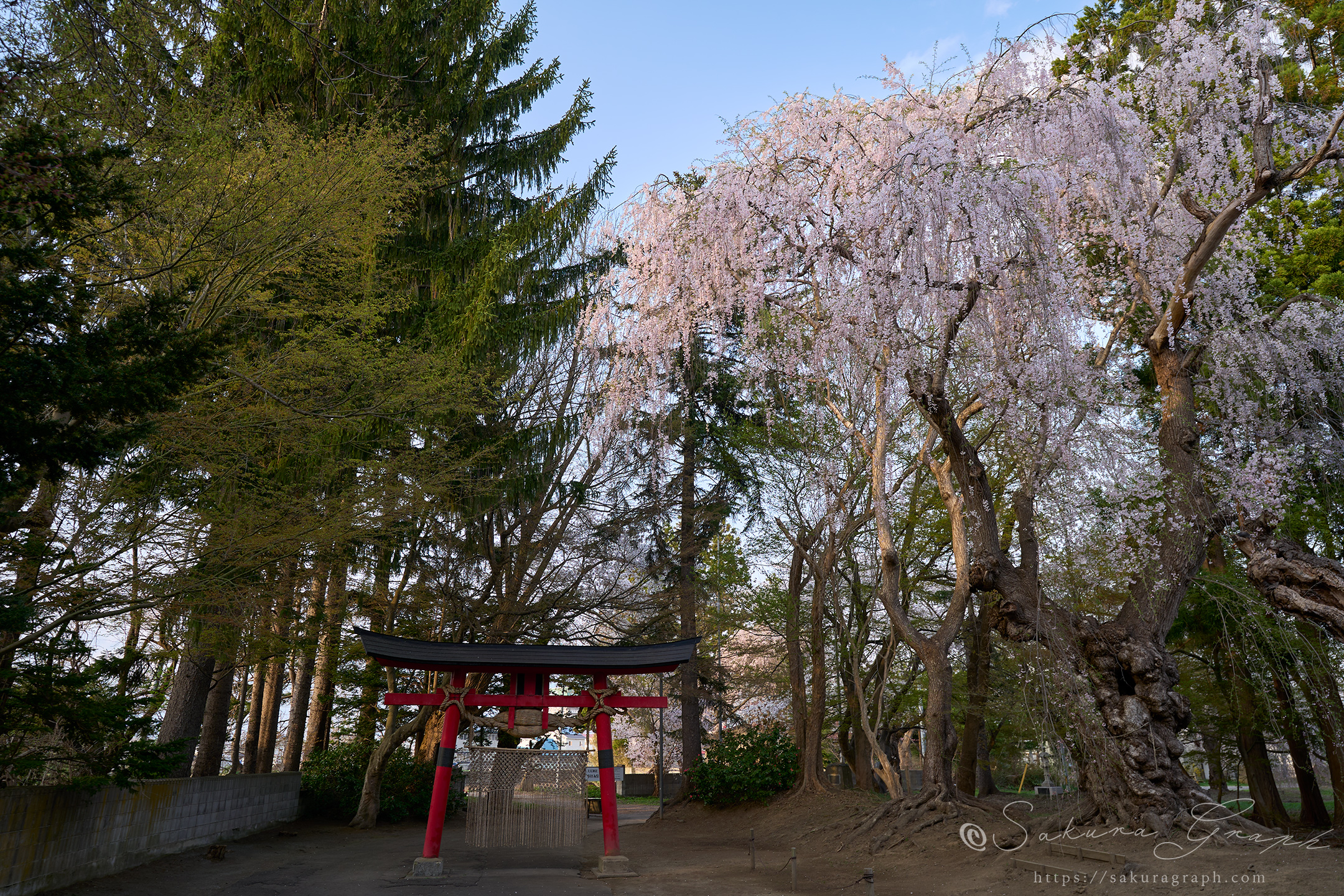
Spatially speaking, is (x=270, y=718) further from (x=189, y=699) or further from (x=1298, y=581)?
(x=1298, y=581)

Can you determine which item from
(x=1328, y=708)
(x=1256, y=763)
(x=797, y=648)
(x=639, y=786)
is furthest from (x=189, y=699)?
(x=639, y=786)

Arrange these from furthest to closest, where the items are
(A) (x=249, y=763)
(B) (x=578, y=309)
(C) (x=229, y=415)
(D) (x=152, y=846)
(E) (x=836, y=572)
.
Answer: (E) (x=836, y=572)
(A) (x=249, y=763)
(B) (x=578, y=309)
(D) (x=152, y=846)
(C) (x=229, y=415)

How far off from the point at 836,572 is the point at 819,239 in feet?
34.7

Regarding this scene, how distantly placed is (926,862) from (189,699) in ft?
31.5

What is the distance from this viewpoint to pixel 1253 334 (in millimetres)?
8578

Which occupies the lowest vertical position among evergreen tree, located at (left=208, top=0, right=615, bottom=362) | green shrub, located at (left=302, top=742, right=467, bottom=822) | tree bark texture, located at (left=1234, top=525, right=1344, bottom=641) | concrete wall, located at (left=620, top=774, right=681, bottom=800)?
concrete wall, located at (left=620, top=774, right=681, bottom=800)

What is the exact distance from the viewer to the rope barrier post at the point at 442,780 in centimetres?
927

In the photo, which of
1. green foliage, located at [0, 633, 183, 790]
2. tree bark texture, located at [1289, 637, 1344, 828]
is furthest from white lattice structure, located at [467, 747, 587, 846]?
tree bark texture, located at [1289, 637, 1344, 828]

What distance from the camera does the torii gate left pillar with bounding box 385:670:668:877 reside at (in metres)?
9.95

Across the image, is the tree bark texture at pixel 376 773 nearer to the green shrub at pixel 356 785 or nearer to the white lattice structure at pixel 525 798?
the green shrub at pixel 356 785

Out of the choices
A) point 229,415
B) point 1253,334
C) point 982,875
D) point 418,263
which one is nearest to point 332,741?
point 418,263

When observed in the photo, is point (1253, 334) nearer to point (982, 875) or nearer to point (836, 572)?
point (982, 875)

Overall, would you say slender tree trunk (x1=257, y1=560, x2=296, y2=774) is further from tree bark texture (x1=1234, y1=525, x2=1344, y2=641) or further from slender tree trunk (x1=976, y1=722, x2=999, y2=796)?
slender tree trunk (x1=976, y1=722, x2=999, y2=796)

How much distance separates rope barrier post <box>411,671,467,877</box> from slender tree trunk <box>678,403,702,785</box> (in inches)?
232
